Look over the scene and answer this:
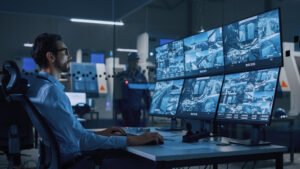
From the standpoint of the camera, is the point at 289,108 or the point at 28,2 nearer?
the point at 28,2

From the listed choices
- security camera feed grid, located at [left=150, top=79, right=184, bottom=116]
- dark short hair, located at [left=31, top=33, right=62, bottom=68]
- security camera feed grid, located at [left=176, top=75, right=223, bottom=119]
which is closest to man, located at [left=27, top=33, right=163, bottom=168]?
dark short hair, located at [left=31, top=33, right=62, bottom=68]

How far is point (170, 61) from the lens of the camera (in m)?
2.60

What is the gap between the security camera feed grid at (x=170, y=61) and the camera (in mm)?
2465

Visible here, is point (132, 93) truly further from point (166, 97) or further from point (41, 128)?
point (41, 128)

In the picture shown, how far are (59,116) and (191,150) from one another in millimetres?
652

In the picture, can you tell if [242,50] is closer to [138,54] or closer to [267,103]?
[267,103]

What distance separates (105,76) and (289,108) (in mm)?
2831

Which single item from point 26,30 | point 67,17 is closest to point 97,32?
point 67,17

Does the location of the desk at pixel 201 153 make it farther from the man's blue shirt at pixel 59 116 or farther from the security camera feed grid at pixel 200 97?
the security camera feed grid at pixel 200 97

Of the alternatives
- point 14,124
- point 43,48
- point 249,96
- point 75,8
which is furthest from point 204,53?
point 75,8

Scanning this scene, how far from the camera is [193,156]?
1.37 meters

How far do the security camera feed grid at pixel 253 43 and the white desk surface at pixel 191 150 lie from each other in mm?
465

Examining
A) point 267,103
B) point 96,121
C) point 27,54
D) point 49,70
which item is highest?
point 27,54

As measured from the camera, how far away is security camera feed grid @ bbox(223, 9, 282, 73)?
1646mm
